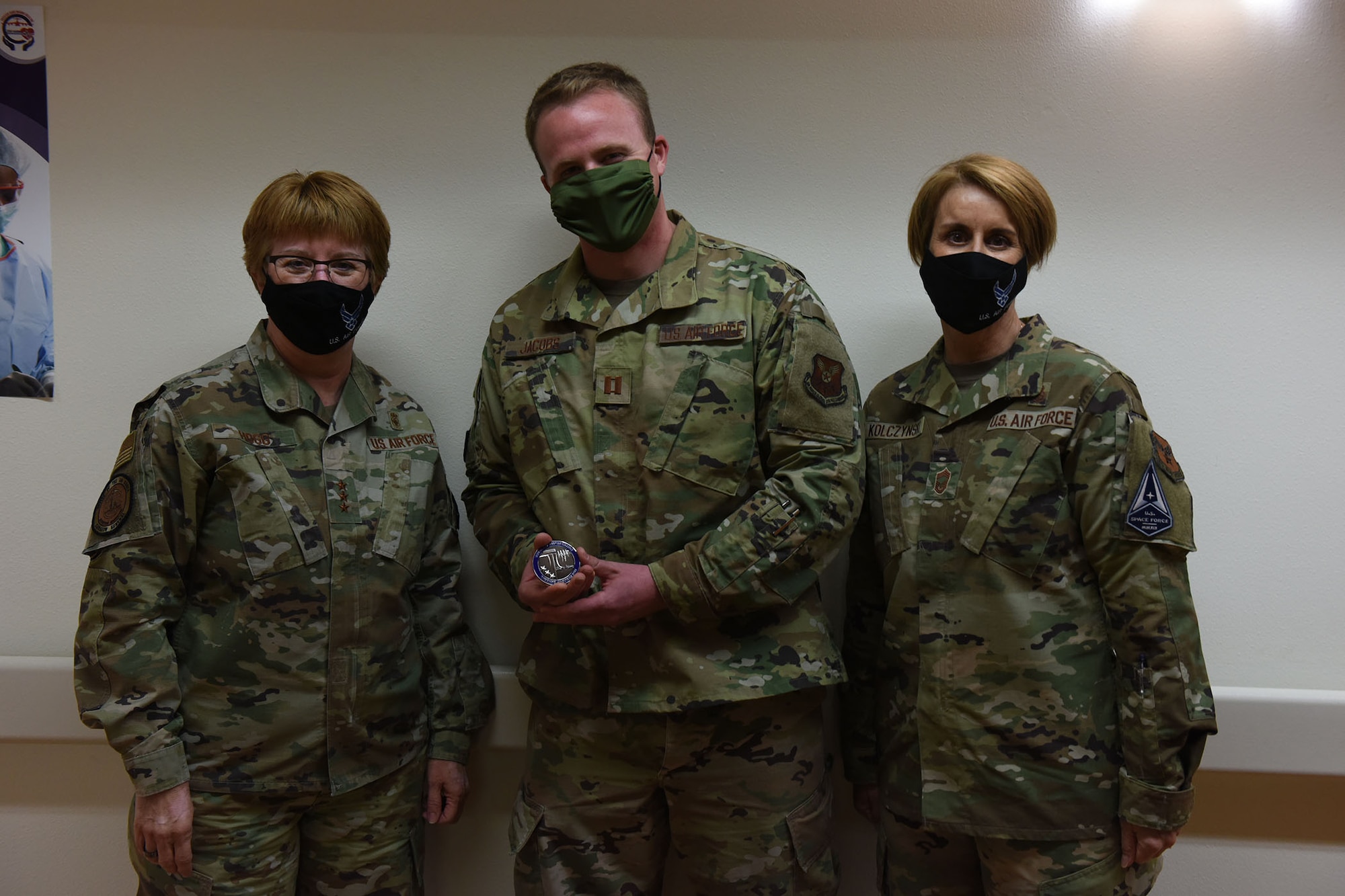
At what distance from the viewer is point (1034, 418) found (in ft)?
5.65

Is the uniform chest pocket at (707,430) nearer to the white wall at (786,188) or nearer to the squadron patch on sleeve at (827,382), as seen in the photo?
the squadron patch on sleeve at (827,382)

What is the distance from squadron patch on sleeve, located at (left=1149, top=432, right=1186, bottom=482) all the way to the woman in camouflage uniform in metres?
0.01

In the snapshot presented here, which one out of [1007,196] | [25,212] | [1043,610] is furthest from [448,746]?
[25,212]

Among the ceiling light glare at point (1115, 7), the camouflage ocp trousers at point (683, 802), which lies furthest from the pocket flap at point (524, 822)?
the ceiling light glare at point (1115, 7)

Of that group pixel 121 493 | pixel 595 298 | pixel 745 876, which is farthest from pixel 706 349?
pixel 121 493

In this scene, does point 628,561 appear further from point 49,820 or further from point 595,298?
point 49,820

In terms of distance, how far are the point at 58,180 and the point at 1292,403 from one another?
3.45m

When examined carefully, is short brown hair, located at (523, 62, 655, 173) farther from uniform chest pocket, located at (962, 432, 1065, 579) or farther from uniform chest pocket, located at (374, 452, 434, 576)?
uniform chest pocket, located at (962, 432, 1065, 579)

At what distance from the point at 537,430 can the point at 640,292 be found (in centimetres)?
38

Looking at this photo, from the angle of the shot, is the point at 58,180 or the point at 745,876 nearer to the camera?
the point at 745,876

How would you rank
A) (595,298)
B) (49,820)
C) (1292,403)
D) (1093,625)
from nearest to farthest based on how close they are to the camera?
(1093,625), (595,298), (1292,403), (49,820)

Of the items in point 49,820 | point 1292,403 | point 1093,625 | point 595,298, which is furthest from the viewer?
point 49,820

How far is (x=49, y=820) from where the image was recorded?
2.38 meters

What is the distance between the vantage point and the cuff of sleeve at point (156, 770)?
1.71 metres
